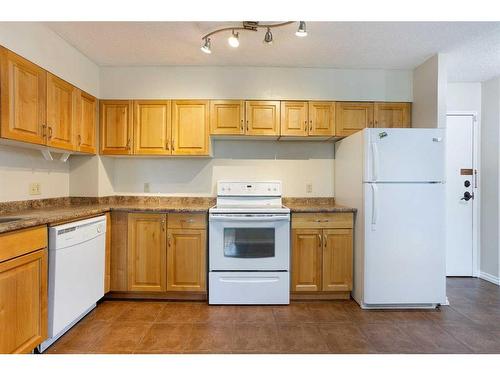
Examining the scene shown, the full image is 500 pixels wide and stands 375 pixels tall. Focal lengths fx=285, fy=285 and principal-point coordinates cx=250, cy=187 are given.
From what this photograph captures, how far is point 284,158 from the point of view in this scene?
3377 mm

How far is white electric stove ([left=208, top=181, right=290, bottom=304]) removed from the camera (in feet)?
8.74

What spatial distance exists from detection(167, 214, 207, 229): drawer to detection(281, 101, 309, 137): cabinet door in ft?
4.07

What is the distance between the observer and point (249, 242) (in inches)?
107

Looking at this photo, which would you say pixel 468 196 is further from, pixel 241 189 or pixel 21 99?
pixel 21 99

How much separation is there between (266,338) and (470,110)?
3.60 metres

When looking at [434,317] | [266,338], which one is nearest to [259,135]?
[266,338]

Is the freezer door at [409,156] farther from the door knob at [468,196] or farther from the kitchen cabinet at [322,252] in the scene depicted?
the door knob at [468,196]

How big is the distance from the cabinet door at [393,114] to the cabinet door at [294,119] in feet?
2.54

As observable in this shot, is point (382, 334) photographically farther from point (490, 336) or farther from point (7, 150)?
point (7, 150)

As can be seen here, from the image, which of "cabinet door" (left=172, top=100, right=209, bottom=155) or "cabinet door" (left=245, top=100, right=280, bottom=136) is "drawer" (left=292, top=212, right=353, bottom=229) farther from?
"cabinet door" (left=172, top=100, right=209, bottom=155)

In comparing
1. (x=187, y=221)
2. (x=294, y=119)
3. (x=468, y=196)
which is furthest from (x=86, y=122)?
(x=468, y=196)

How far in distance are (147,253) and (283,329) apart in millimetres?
1445

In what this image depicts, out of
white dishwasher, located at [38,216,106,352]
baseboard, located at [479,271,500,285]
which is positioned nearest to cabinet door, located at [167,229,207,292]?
white dishwasher, located at [38,216,106,352]

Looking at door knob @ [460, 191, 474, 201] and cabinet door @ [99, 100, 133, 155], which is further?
door knob @ [460, 191, 474, 201]
